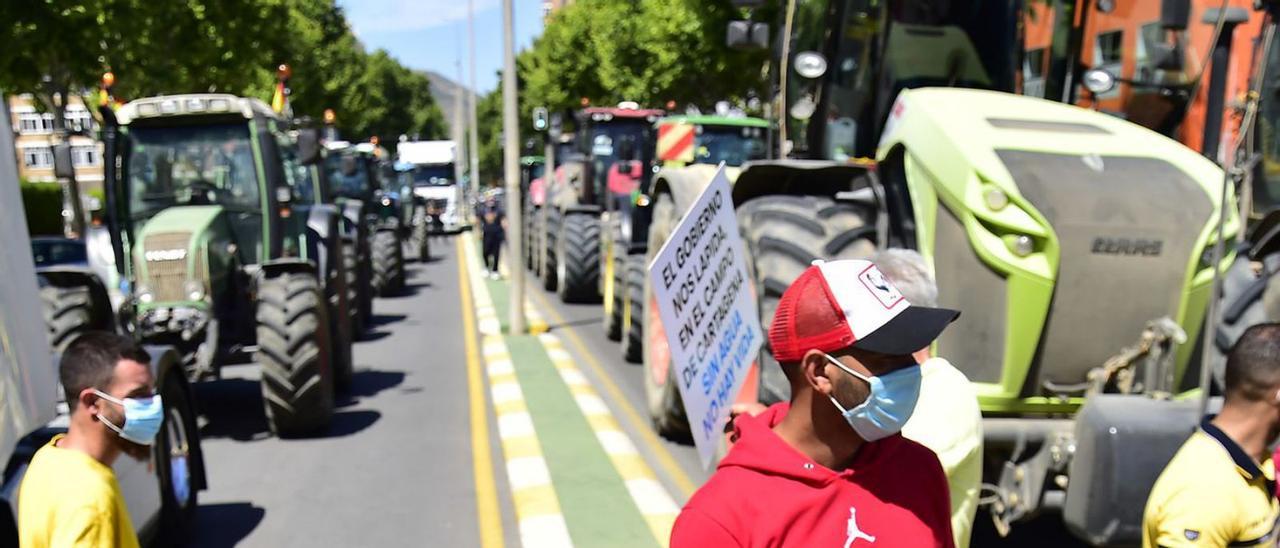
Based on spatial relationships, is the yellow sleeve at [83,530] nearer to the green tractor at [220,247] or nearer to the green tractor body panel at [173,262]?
the green tractor at [220,247]

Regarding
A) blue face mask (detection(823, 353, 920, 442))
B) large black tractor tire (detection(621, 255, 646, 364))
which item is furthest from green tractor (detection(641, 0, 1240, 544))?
large black tractor tire (detection(621, 255, 646, 364))

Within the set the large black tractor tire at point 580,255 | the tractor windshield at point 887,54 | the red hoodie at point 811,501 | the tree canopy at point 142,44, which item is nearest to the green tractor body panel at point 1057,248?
the tractor windshield at point 887,54

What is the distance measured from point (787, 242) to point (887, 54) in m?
1.46

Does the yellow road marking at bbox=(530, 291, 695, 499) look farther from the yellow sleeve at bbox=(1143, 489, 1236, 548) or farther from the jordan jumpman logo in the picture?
the jordan jumpman logo

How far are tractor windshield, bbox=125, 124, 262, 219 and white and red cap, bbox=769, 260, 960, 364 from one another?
800 cm

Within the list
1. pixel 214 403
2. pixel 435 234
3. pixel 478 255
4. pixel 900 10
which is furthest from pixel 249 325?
pixel 435 234

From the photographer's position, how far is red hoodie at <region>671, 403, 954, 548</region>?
6.47 feet

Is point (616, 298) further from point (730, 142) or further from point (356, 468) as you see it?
point (356, 468)

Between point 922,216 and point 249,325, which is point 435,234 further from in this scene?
point 922,216

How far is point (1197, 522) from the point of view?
8.80ft

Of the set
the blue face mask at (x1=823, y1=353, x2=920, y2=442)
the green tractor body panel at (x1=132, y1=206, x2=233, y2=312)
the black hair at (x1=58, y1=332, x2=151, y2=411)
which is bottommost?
the green tractor body panel at (x1=132, y1=206, x2=233, y2=312)

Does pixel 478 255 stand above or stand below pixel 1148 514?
below

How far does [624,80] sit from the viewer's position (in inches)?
1505

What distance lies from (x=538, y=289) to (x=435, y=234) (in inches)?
746
